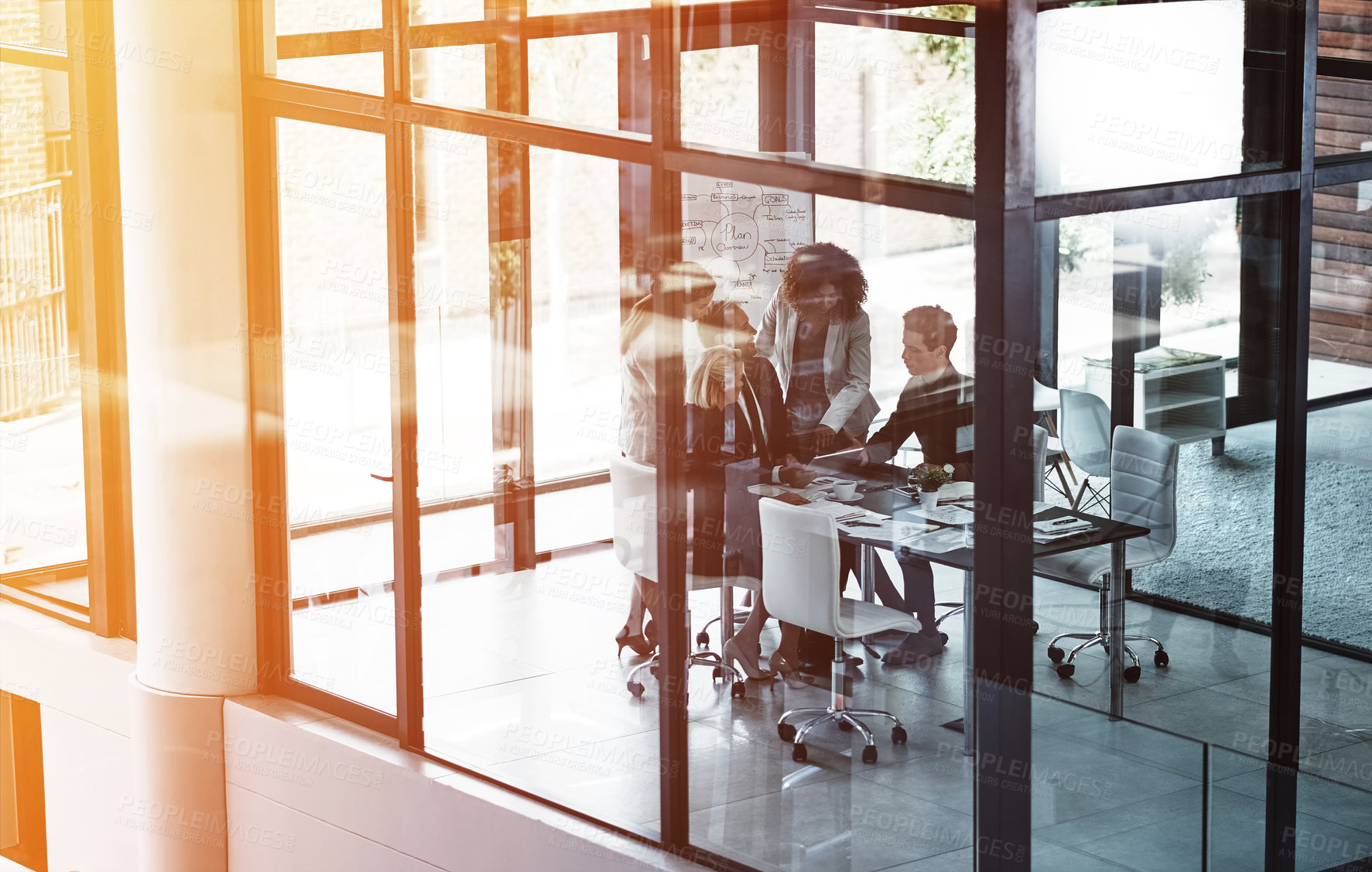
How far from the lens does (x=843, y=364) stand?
438 cm

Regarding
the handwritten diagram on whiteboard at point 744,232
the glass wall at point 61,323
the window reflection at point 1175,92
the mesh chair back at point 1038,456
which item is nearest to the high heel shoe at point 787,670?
the mesh chair back at point 1038,456

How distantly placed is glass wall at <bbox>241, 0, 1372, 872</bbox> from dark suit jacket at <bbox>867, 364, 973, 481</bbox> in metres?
0.01

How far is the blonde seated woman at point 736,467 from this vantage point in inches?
178

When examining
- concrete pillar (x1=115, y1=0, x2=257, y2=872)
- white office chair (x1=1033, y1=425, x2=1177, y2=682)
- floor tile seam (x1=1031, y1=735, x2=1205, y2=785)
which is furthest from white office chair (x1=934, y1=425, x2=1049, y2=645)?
concrete pillar (x1=115, y1=0, x2=257, y2=872)

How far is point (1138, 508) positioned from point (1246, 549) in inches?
17.3

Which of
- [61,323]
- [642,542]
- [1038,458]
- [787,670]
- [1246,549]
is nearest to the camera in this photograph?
[1038,458]

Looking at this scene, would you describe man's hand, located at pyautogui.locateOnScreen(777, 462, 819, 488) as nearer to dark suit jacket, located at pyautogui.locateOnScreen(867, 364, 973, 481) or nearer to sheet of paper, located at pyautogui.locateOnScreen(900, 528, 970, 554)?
dark suit jacket, located at pyautogui.locateOnScreen(867, 364, 973, 481)

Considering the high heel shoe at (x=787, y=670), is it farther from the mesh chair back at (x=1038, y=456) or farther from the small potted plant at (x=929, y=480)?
the mesh chair back at (x=1038, y=456)

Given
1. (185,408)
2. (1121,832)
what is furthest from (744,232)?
(185,408)

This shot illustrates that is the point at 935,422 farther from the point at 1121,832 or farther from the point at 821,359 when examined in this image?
the point at 1121,832

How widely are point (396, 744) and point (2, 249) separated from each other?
3954 millimetres

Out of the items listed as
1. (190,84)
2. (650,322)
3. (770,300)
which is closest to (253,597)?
(190,84)

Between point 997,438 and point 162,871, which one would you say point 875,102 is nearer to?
point 997,438

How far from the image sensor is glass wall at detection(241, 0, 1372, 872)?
13.0 feet
